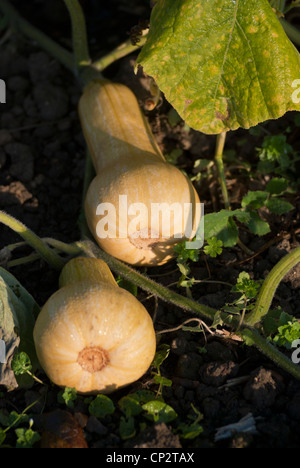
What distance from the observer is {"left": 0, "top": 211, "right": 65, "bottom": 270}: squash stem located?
7.84 feet

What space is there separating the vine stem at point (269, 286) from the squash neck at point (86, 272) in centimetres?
57

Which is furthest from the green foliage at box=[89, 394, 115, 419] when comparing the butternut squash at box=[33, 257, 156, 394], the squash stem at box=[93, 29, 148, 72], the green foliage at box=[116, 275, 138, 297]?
the squash stem at box=[93, 29, 148, 72]

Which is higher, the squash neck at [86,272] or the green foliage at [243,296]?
the squash neck at [86,272]

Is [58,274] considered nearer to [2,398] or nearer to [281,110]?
[2,398]

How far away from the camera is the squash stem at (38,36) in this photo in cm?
328

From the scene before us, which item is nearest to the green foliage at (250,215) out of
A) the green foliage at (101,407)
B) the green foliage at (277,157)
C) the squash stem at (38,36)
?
the green foliage at (277,157)

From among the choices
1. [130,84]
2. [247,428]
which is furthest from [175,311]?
[130,84]

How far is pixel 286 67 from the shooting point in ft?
7.32

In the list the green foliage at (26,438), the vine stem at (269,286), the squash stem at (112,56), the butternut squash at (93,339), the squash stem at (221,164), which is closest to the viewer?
the green foliage at (26,438)

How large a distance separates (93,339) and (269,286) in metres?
0.75

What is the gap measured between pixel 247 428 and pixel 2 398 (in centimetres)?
91

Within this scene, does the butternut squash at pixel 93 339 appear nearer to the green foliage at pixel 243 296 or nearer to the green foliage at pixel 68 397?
the green foliage at pixel 68 397

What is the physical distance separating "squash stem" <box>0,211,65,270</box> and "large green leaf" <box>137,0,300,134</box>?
80 centimetres

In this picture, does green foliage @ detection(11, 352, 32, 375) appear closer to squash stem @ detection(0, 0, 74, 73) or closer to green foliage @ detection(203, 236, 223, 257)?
green foliage @ detection(203, 236, 223, 257)
